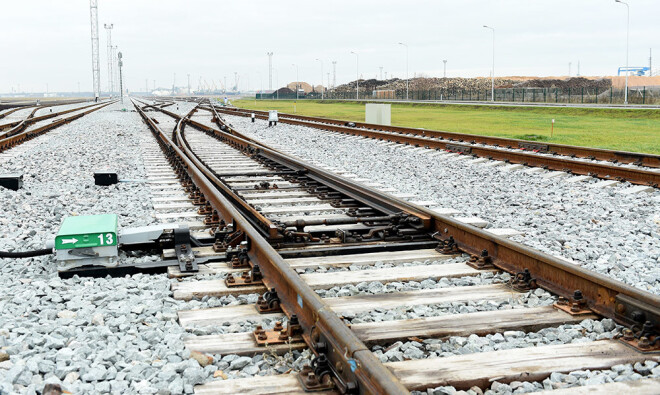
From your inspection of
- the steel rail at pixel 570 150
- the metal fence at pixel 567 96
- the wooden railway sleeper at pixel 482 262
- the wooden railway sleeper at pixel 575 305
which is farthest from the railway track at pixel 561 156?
the metal fence at pixel 567 96

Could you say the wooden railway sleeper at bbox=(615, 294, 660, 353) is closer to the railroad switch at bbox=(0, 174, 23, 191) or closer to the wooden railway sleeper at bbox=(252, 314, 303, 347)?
the wooden railway sleeper at bbox=(252, 314, 303, 347)

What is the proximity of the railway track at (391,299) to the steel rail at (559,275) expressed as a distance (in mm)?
11

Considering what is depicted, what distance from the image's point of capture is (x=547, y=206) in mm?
8711

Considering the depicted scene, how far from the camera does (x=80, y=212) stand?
8.53m

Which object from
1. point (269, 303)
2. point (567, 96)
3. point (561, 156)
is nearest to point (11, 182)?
point (269, 303)

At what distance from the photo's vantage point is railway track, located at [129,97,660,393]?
3281 millimetres

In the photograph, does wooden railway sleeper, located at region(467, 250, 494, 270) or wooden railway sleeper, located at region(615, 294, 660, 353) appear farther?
wooden railway sleeper, located at region(467, 250, 494, 270)

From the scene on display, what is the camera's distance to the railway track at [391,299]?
3.28m

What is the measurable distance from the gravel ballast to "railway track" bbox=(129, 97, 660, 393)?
3.54 ft

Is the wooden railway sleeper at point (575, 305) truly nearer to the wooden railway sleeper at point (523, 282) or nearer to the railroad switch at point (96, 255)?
the wooden railway sleeper at point (523, 282)

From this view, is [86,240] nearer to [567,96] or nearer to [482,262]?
[482,262]

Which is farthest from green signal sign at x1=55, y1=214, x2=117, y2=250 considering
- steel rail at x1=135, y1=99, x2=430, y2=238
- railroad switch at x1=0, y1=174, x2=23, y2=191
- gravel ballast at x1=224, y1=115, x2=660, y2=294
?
railroad switch at x1=0, y1=174, x2=23, y2=191

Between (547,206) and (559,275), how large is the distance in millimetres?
4354

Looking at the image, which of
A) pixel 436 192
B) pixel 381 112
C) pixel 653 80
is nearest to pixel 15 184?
pixel 436 192
